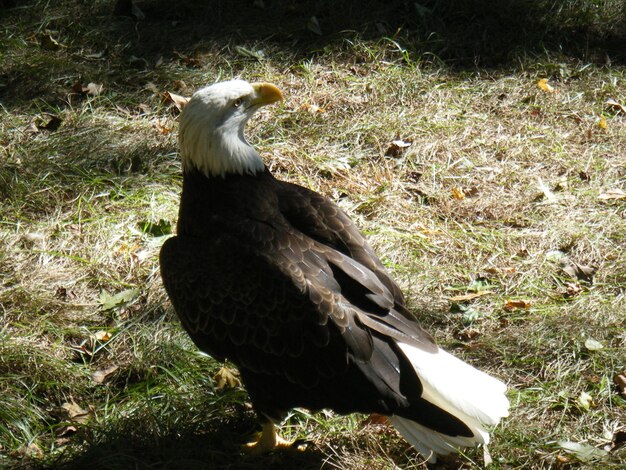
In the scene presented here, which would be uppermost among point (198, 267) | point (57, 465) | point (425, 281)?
point (198, 267)

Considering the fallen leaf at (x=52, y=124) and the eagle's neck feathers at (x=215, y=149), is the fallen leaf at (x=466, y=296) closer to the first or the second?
the eagle's neck feathers at (x=215, y=149)

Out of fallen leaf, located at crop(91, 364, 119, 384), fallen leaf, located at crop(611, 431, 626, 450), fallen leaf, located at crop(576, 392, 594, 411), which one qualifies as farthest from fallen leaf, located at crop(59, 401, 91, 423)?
fallen leaf, located at crop(611, 431, 626, 450)

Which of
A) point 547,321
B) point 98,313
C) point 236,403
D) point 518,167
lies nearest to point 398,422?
point 236,403

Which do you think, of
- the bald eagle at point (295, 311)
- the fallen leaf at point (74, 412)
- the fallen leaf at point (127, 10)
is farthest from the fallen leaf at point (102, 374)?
the fallen leaf at point (127, 10)

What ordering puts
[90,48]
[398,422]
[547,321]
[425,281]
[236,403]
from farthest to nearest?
[90,48]
[425,281]
[547,321]
[236,403]
[398,422]

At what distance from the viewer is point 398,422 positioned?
156 inches

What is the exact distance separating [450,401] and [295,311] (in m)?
0.80

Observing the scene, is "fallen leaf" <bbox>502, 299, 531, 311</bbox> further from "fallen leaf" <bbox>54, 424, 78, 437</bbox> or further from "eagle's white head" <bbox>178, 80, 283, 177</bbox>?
"fallen leaf" <bbox>54, 424, 78, 437</bbox>

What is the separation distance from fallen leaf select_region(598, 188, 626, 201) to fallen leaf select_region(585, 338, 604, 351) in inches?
62.9

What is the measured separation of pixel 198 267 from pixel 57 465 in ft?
3.83

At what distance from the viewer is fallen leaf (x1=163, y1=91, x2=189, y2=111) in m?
6.73

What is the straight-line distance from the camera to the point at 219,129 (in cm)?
434

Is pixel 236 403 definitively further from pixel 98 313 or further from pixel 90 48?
pixel 90 48

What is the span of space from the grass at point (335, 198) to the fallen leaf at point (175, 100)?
7 centimetres
